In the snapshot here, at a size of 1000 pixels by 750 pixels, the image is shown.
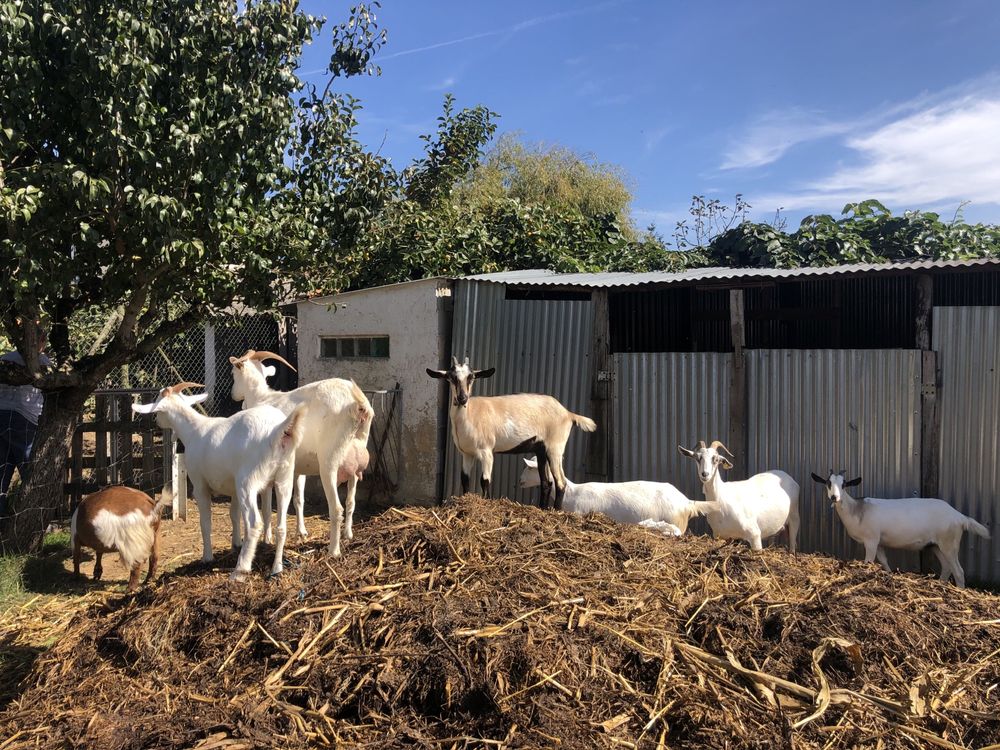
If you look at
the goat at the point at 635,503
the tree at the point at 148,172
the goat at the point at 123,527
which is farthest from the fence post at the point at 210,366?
the goat at the point at 635,503

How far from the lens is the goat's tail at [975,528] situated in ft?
22.5

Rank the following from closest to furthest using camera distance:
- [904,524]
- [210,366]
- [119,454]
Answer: [904,524]
[119,454]
[210,366]

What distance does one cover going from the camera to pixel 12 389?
8719 millimetres

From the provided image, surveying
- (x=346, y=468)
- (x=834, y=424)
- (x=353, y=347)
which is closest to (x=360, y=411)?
(x=346, y=468)

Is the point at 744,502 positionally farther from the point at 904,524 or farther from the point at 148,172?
the point at 148,172

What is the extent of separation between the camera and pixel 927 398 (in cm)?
723

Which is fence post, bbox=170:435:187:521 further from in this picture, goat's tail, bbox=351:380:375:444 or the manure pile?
goat's tail, bbox=351:380:375:444

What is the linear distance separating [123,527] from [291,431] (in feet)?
6.68

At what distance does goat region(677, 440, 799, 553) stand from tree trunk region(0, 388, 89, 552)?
6.29 meters

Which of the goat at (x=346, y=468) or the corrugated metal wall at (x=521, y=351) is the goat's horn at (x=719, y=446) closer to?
the corrugated metal wall at (x=521, y=351)

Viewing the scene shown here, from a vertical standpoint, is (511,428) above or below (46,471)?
above

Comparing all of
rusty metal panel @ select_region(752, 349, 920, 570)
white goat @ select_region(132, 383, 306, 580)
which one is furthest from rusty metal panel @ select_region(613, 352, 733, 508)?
white goat @ select_region(132, 383, 306, 580)

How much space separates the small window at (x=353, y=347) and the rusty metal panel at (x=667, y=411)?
11.0ft

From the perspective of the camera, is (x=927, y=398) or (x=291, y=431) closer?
(x=291, y=431)
